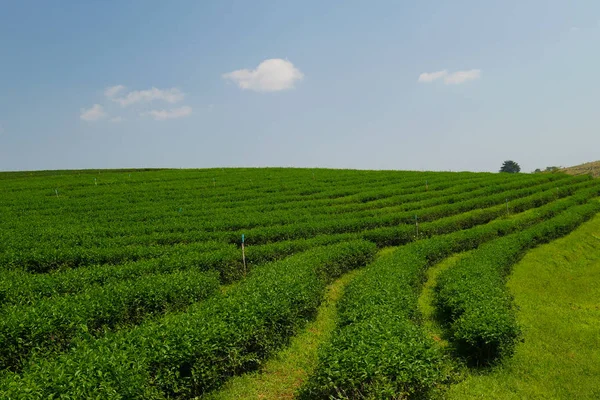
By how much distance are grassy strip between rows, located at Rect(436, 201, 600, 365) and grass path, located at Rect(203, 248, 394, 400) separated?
4.46 meters

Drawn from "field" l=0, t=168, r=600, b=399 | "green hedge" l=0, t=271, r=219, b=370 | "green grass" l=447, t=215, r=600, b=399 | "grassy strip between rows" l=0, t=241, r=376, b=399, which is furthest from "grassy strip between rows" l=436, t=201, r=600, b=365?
"green hedge" l=0, t=271, r=219, b=370

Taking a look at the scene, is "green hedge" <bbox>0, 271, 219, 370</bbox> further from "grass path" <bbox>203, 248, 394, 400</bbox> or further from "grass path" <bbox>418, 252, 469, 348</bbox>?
"grass path" <bbox>418, 252, 469, 348</bbox>

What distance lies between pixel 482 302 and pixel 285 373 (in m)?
7.48

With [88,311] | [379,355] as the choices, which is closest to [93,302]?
[88,311]

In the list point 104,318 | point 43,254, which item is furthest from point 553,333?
point 43,254

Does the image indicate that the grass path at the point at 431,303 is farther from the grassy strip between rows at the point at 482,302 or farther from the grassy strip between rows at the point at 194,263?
the grassy strip between rows at the point at 194,263

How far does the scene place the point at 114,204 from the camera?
33.8 m

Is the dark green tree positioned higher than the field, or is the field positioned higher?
the dark green tree

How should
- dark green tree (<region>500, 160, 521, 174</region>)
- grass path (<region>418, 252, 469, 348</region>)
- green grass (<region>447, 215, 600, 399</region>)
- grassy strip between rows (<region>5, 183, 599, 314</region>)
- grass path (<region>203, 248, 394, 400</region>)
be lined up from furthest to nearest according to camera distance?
1. dark green tree (<region>500, 160, 521, 174</region>)
2. grassy strip between rows (<region>5, 183, 599, 314</region>)
3. grass path (<region>418, 252, 469, 348</region>)
4. green grass (<region>447, 215, 600, 399</region>)
5. grass path (<region>203, 248, 394, 400</region>)

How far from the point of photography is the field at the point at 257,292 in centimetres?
911

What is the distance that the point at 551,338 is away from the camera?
14.2 meters

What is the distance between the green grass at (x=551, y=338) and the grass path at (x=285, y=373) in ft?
13.0

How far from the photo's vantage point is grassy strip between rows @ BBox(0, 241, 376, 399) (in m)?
7.64

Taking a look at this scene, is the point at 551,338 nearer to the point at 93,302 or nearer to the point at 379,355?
the point at 379,355
